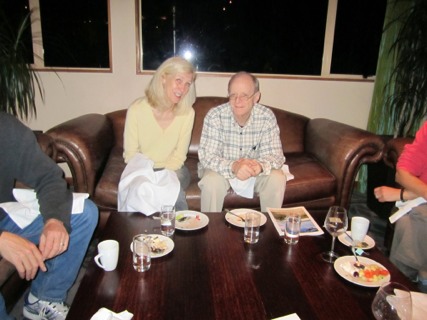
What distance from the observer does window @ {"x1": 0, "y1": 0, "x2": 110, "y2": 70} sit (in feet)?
9.48

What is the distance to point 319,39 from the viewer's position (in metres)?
3.19

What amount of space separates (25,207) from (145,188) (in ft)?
1.87

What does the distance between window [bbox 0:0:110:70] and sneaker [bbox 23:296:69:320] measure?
2195mm

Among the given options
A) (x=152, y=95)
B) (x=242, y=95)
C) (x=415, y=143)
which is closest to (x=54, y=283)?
(x=152, y=95)

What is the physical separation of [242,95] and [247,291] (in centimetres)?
130

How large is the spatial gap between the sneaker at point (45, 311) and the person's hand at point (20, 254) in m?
0.30

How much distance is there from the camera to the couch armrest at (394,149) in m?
2.13

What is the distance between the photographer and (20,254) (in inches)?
46.0

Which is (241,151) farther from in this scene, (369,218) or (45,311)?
(45,311)

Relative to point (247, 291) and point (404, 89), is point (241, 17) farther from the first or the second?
point (247, 291)

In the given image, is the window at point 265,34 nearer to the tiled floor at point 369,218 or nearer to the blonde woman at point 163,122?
the blonde woman at point 163,122

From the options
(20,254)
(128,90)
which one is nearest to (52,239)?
(20,254)

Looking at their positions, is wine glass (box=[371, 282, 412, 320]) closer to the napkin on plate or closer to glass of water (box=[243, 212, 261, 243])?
the napkin on plate

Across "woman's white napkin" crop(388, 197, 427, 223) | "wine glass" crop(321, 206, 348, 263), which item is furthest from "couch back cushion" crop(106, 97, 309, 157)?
"wine glass" crop(321, 206, 348, 263)
